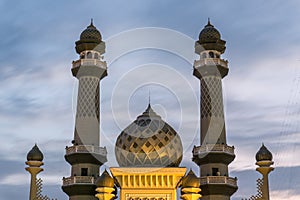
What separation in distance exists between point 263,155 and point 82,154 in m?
8.57

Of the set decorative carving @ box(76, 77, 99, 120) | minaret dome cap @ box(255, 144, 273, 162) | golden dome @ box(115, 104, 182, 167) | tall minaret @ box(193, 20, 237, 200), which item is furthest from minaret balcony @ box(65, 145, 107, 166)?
golden dome @ box(115, 104, 182, 167)

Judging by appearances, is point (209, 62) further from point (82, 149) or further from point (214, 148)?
point (82, 149)

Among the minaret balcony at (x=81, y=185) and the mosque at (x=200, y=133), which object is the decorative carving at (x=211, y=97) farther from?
the minaret balcony at (x=81, y=185)

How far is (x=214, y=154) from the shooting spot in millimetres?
25266

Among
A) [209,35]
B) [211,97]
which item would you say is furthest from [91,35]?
[211,97]

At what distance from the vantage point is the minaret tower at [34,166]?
24656mm

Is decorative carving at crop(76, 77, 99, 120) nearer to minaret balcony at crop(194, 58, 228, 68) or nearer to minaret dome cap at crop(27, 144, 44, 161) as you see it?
minaret dome cap at crop(27, 144, 44, 161)

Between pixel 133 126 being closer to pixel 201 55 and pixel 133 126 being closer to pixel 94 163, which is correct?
pixel 94 163

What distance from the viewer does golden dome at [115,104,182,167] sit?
15.8 metres

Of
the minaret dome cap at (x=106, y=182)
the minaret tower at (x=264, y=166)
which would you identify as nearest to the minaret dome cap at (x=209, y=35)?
the minaret tower at (x=264, y=166)

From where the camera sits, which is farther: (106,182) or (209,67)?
(209,67)

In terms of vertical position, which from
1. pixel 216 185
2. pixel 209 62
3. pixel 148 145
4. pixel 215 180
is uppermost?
pixel 209 62

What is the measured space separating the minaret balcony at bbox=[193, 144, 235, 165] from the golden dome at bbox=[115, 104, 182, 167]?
828 centimetres

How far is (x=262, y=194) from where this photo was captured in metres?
24.0
